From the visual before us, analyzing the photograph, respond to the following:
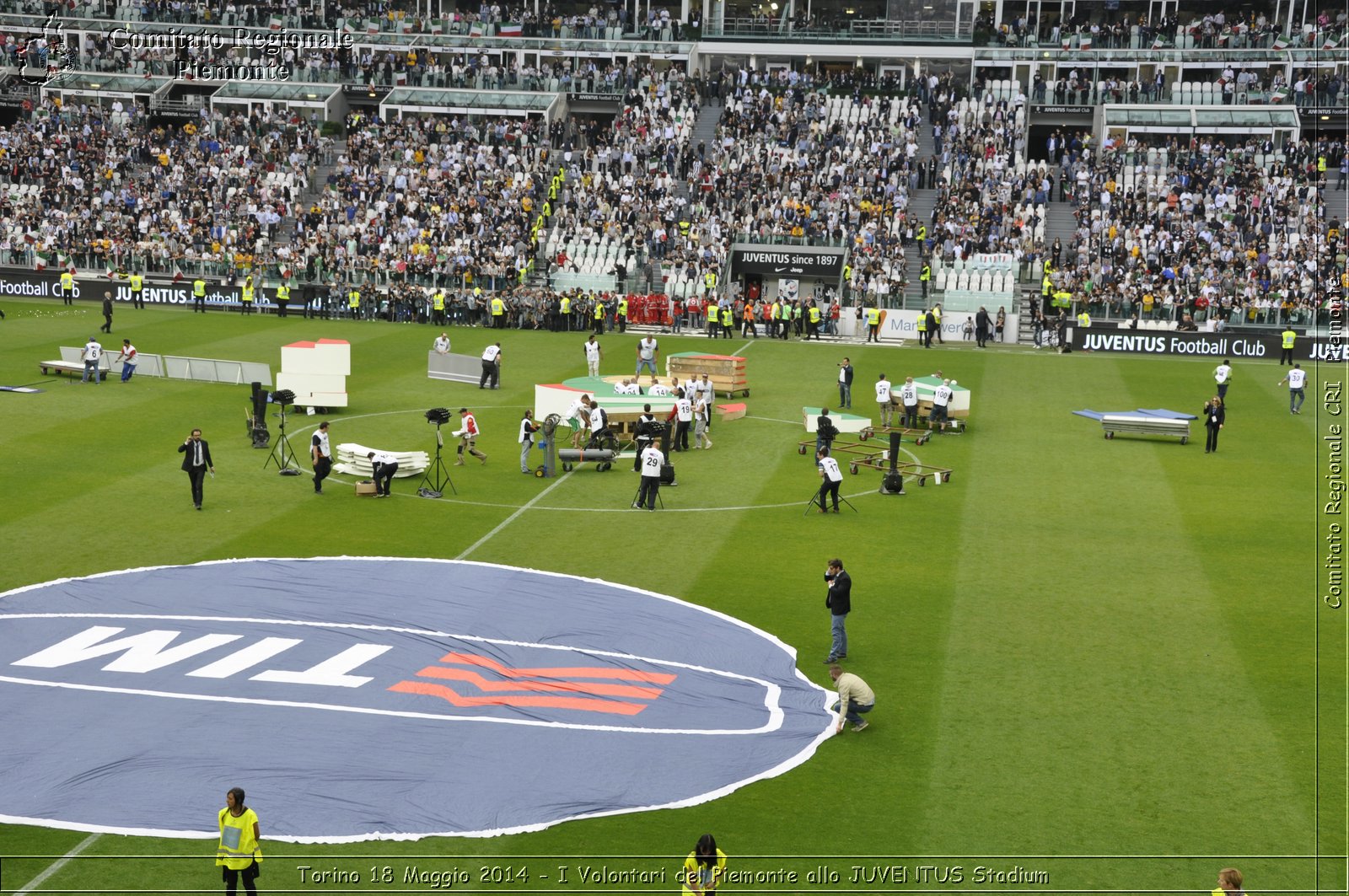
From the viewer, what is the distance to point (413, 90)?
2874 inches

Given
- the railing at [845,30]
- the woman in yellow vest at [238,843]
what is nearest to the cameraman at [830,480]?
the woman in yellow vest at [238,843]

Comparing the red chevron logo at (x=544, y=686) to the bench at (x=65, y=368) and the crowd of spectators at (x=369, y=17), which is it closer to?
the bench at (x=65, y=368)

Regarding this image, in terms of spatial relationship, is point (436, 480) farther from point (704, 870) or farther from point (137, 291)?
point (137, 291)

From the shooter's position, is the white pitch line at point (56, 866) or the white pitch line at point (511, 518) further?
the white pitch line at point (511, 518)

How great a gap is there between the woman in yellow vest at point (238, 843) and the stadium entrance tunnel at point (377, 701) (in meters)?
1.41

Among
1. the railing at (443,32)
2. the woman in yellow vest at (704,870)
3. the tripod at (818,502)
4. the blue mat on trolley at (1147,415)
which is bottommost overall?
the tripod at (818,502)

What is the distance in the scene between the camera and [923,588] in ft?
73.5

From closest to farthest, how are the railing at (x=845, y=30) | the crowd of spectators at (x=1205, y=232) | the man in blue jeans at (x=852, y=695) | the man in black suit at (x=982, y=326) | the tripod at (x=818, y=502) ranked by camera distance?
1. the man in blue jeans at (x=852, y=695)
2. the tripod at (x=818, y=502)
3. the man in black suit at (x=982, y=326)
4. the crowd of spectators at (x=1205, y=232)
5. the railing at (x=845, y=30)

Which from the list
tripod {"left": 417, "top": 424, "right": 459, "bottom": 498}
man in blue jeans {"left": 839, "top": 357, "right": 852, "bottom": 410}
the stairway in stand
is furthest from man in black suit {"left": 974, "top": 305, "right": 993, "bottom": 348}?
tripod {"left": 417, "top": 424, "right": 459, "bottom": 498}

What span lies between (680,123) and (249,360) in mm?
30760

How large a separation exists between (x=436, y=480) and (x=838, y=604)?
12819 millimetres

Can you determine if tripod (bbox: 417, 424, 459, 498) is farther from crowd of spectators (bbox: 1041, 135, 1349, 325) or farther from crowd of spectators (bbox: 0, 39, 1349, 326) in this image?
crowd of spectators (bbox: 1041, 135, 1349, 325)

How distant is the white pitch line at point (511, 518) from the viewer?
Result: 24.0 meters

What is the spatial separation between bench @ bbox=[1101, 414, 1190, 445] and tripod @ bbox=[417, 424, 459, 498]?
54.9 feet
